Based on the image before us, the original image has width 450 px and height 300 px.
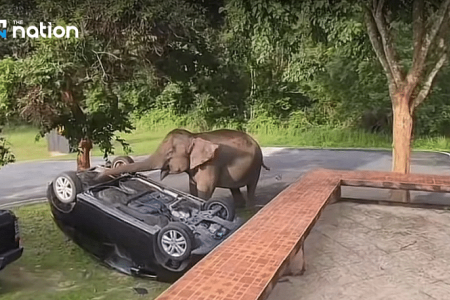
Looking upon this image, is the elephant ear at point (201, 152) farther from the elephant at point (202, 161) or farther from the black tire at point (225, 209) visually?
the black tire at point (225, 209)

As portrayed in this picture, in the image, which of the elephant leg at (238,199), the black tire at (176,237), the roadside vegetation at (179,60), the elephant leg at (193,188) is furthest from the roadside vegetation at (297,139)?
the black tire at (176,237)

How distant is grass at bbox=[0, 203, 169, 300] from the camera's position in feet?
12.6

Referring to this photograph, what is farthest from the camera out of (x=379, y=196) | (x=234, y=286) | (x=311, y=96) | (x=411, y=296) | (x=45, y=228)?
(x=311, y=96)

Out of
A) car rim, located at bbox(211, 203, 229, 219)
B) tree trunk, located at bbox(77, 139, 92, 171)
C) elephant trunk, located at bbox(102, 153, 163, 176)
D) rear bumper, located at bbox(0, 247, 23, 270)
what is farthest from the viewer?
tree trunk, located at bbox(77, 139, 92, 171)

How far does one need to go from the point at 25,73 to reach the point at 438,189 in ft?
10.8

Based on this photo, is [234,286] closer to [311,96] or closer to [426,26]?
[426,26]

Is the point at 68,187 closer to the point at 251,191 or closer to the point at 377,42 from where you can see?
the point at 251,191

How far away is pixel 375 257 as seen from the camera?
241cm

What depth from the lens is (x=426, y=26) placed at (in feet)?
15.8

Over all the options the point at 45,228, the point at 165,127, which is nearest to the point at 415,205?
the point at 45,228

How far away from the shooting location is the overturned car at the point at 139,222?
3.64m

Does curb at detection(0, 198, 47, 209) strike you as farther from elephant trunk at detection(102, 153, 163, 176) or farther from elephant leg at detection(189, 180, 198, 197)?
elephant leg at detection(189, 180, 198, 197)

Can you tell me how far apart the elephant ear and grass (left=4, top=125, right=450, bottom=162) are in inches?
110

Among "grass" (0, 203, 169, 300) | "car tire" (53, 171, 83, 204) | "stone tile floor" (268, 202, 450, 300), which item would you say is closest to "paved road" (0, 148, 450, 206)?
"grass" (0, 203, 169, 300)
